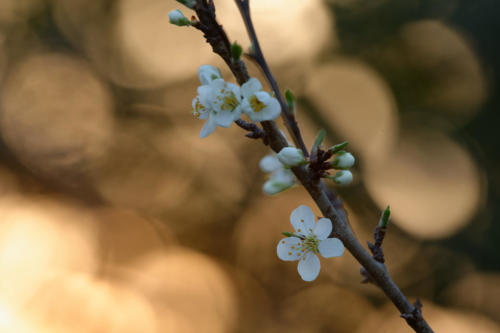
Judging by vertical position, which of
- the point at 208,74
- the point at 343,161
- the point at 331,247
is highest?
the point at 208,74

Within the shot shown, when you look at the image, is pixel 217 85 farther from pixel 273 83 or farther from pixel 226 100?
pixel 273 83

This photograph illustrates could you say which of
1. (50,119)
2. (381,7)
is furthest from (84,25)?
(381,7)

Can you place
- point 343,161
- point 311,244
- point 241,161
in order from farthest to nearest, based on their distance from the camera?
point 241,161
point 311,244
point 343,161

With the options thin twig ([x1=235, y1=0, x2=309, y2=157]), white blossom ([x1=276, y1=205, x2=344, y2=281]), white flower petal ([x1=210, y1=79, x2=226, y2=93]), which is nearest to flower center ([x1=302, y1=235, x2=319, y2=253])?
white blossom ([x1=276, y1=205, x2=344, y2=281])

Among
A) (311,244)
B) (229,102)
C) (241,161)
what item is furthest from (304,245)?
(241,161)

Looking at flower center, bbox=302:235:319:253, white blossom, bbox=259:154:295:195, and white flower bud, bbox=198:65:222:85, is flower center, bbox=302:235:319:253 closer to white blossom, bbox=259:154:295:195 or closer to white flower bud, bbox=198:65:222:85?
white blossom, bbox=259:154:295:195

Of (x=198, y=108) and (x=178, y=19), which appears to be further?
(x=198, y=108)

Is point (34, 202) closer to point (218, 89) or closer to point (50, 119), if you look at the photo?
point (50, 119)
